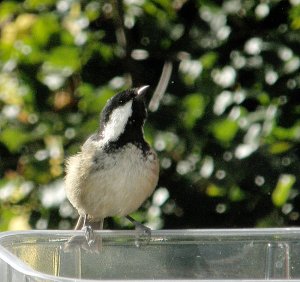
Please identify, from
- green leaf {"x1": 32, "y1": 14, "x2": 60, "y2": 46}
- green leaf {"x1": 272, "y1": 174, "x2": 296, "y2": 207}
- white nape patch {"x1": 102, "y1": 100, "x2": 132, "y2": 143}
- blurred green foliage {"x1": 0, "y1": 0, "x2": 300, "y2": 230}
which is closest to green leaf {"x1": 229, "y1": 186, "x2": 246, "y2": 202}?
blurred green foliage {"x1": 0, "y1": 0, "x2": 300, "y2": 230}

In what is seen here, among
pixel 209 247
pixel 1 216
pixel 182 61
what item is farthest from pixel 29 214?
pixel 209 247

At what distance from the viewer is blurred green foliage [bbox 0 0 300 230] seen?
3928mm

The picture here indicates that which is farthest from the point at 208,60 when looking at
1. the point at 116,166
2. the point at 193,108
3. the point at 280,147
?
the point at 116,166

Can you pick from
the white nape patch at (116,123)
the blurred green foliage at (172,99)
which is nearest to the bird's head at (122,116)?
the white nape patch at (116,123)

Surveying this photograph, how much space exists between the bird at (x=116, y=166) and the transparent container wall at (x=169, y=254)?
770 mm

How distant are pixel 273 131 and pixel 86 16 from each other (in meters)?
0.92

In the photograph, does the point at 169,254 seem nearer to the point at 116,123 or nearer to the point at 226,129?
the point at 116,123

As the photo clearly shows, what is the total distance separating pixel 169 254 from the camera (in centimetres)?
248

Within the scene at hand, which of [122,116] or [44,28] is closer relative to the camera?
[122,116]

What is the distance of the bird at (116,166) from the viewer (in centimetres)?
337

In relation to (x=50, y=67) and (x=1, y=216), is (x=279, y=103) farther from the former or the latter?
(x=1, y=216)

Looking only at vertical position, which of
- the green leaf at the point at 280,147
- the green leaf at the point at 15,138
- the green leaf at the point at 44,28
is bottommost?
the green leaf at the point at 280,147

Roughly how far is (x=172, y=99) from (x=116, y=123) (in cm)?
64

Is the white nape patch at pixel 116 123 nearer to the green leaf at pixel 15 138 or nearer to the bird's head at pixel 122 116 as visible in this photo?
the bird's head at pixel 122 116
